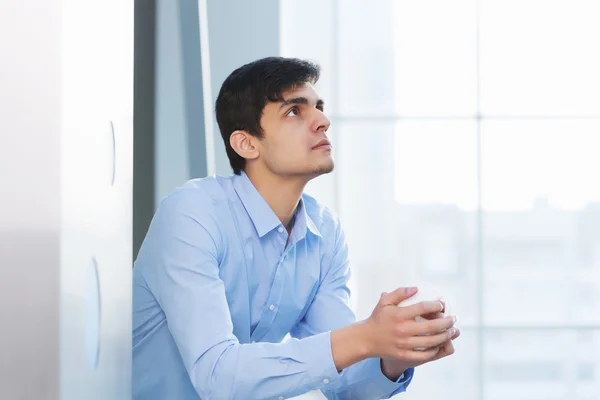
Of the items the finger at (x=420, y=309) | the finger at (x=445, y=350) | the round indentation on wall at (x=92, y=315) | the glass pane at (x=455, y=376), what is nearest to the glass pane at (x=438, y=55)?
the glass pane at (x=455, y=376)

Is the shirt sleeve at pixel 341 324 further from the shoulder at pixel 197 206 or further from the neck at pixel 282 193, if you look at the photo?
the shoulder at pixel 197 206

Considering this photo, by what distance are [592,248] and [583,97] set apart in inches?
39.6

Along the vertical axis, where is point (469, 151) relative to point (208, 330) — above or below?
above

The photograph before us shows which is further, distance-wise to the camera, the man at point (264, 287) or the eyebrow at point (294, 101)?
the eyebrow at point (294, 101)

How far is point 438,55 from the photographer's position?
16.5 feet

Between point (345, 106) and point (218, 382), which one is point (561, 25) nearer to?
point (345, 106)

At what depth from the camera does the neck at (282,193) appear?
1.70m

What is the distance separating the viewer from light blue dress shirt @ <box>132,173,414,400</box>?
4.08 feet

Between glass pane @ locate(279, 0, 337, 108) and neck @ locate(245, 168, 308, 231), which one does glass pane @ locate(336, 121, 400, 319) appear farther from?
neck @ locate(245, 168, 308, 231)

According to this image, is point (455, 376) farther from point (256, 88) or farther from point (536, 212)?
point (256, 88)

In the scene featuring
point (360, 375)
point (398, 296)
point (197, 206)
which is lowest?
point (360, 375)

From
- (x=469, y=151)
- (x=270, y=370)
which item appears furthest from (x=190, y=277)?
(x=469, y=151)

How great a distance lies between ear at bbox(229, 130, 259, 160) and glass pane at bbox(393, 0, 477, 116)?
3.41 meters

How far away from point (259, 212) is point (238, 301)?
0.62 feet
